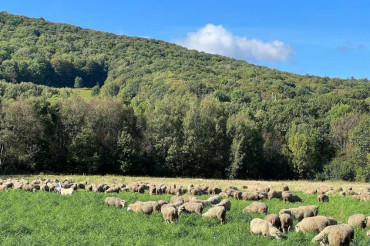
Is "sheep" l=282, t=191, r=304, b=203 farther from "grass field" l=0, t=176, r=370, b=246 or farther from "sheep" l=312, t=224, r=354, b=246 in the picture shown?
"sheep" l=312, t=224, r=354, b=246

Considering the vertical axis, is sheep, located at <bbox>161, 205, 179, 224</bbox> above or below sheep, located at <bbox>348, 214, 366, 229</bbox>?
below

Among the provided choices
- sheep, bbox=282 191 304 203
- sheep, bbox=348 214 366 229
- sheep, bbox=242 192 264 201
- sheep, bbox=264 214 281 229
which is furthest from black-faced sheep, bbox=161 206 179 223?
sheep, bbox=282 191 304 203

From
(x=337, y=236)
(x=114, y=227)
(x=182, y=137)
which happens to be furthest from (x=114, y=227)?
(x=182, y=137)

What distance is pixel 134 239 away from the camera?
13703 millimetres

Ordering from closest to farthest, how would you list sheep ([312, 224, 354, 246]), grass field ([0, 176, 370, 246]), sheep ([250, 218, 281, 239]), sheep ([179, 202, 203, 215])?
sheep ([312, 224, 354, 246])
grass field ([0, 176, 370, 246])
sheep ([250, 218, 281, 239])
sheep ([179, 202, 203, 215])

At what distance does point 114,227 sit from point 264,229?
6.27 metres

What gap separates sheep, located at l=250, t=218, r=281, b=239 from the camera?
14664 mm

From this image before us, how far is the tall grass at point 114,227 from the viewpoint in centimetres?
1361

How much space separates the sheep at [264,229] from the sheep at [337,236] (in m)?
1.47

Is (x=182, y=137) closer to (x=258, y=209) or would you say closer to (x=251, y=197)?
(x=251, y=197)

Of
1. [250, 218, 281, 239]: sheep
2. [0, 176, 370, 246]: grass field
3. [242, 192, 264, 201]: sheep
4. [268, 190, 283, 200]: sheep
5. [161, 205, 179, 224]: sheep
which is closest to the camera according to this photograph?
[0, 176, 370, 246]: grass field

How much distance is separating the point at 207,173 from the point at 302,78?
104 m

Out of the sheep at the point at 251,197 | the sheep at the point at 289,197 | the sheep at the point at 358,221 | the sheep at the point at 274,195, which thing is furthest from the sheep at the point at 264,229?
the sheep at the point at 274,195

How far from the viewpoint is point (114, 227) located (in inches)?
614
